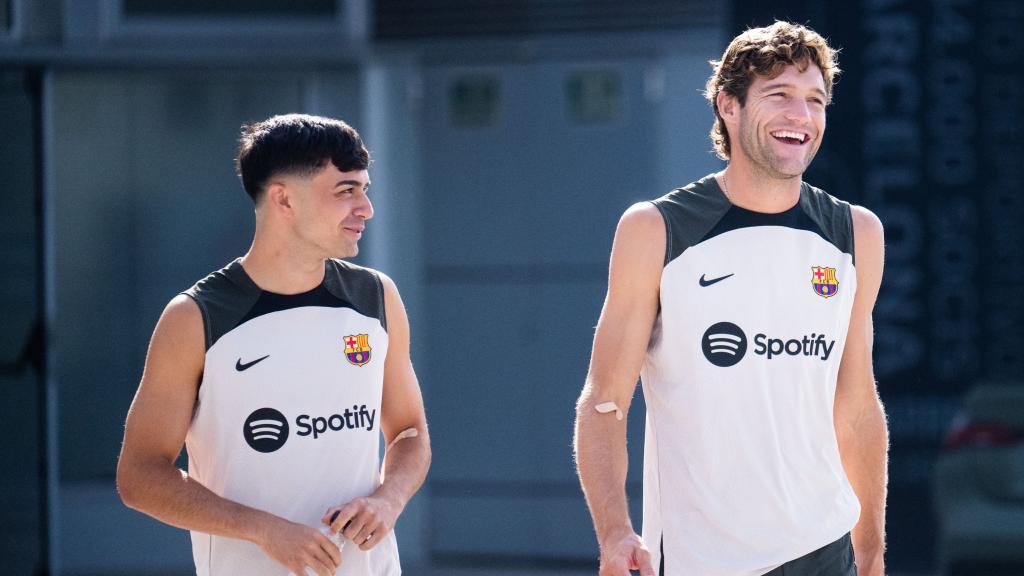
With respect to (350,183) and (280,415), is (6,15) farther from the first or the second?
(280,415)

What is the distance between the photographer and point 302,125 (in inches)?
123

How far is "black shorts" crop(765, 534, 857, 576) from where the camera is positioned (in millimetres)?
2975

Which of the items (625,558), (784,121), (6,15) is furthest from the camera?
(6,15)

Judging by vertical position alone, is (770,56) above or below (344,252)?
above

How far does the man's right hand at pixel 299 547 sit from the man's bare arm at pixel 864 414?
3.91ft

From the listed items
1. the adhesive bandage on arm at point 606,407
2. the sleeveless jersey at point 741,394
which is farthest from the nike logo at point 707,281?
the adhesive bandage on arm at point 606,407

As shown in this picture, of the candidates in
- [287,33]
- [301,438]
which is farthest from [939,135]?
[301,438]

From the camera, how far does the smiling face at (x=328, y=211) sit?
3092mm

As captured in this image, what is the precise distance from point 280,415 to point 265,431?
0.15ft

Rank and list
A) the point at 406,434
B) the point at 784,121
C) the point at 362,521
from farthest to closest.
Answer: the point at 406,434 < the point at 784,121 < the point at 362,521

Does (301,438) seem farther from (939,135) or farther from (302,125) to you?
(939,135)

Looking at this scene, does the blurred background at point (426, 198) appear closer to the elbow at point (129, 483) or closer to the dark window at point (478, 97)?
the dark window at point (478, 97)

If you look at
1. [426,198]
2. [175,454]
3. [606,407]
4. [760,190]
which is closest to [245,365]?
[175,454]

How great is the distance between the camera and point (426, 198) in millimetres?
8742
